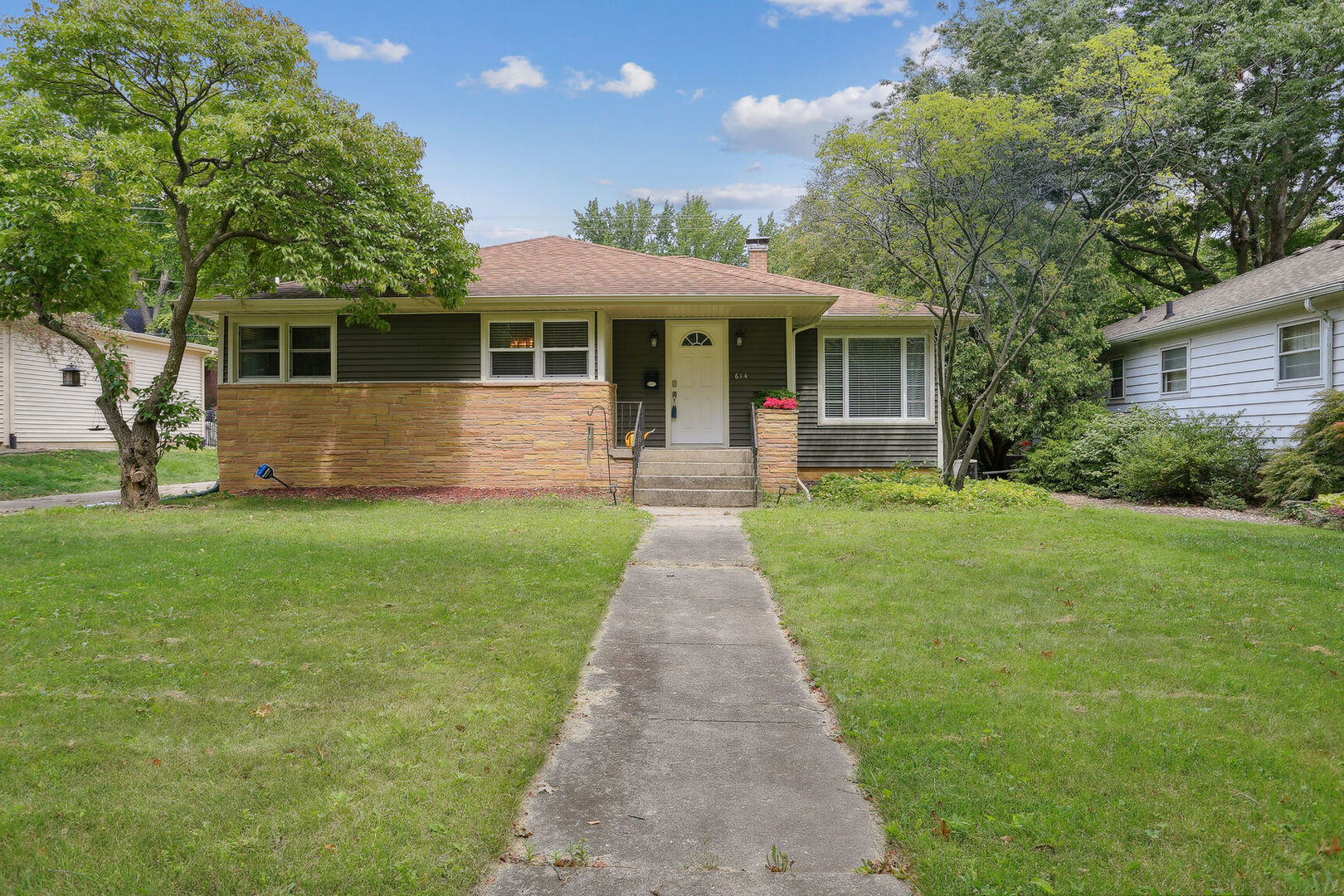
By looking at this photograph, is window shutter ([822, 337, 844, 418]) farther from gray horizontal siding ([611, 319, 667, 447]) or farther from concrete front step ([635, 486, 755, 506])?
concrete front step ([635, 486, 755, 506])

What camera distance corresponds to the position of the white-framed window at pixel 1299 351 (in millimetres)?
12430

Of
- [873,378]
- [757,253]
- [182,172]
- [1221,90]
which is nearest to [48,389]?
[182,172]

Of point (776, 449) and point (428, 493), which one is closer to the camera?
point (428, 493)

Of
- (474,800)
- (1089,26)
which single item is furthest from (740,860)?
(1089,26)

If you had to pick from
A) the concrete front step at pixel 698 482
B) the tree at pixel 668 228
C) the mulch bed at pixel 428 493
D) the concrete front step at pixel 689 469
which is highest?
the tree at pixel 668 228

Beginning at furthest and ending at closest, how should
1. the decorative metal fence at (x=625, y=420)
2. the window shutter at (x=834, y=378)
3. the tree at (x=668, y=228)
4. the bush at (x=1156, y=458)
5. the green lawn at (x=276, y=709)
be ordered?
the tree at (x=668, y=228), the window shutter at (x=834, y=378), the decorative metal fence at (x=625, y=420), the bush at (x=1156, y=458), the green lawn at (x=276, y=709)

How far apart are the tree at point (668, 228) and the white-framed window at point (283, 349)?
3479cm

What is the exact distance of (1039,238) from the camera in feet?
49.7

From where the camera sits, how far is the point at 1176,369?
638 inches

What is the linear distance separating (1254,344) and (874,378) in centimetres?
661

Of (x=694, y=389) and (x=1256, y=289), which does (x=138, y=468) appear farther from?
(x=1256, y=289)

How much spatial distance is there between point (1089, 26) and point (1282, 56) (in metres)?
4.05

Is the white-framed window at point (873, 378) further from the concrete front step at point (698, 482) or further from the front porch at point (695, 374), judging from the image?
the concrete front step at point (698, 482)

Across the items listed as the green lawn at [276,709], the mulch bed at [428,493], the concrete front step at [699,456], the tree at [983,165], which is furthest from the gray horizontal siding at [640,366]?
the green lawn at [276,709]
